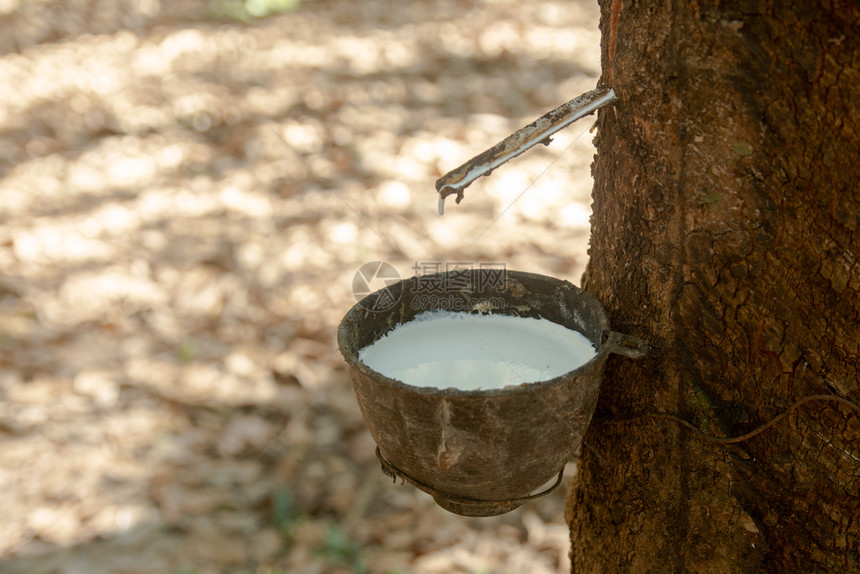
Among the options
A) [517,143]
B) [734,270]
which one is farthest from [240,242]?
[734,270]

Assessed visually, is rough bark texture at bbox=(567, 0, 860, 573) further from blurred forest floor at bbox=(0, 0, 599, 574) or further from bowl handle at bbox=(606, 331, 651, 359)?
blurred forest floor at bbox=(0, 0, 599, 574)

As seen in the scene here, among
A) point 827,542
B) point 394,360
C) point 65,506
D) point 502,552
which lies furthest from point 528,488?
point 65,506

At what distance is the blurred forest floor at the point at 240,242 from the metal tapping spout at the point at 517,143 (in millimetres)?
1622

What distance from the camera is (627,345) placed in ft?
4.85

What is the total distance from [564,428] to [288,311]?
2.14 m

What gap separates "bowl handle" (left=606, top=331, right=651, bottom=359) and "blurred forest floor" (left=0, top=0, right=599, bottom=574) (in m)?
1.33

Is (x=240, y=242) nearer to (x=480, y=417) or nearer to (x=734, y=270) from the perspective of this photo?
(x=480, y=417)

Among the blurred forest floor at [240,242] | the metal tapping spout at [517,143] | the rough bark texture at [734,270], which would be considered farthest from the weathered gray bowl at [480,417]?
the blurred forest floor at [240,242]

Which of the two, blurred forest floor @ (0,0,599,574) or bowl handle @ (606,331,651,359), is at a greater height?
bowl handle @ (606,331,651,359)

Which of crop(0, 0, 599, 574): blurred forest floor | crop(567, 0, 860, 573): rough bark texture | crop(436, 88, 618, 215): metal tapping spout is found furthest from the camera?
crop(0, 0, 599, 574): blurred forest floor

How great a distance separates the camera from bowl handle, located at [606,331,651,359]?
1.43 m

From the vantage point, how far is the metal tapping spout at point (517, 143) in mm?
1334

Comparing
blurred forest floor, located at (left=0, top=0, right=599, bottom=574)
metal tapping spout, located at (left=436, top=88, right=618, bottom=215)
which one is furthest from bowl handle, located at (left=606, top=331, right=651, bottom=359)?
blurred forest floor, located at (left=0, top=0, right=599, bottom=574)

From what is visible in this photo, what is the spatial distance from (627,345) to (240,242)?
8.07 ft
